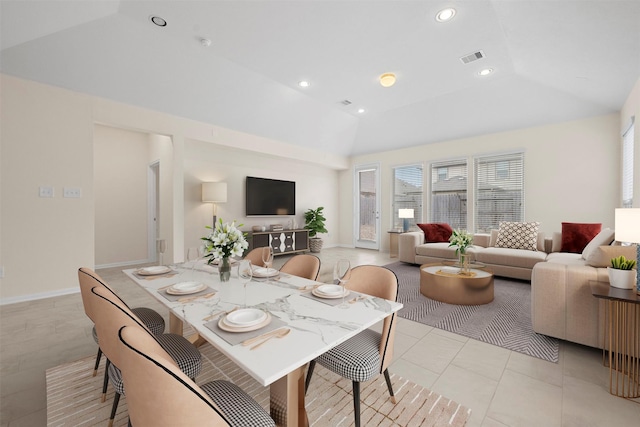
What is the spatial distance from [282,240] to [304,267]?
4183mm

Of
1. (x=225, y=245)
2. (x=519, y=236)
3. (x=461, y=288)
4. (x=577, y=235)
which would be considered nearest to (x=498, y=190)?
(x=519, y=236)

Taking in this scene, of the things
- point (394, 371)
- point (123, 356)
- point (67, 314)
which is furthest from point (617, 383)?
point (67, 314)

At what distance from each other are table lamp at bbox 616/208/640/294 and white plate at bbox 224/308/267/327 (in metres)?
2.33

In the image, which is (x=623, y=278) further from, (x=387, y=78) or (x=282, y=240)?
(x=282, y=240)

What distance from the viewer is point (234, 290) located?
1.67 m

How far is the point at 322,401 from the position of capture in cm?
167

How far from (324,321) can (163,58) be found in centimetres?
415

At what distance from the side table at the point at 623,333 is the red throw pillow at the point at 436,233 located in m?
3.49

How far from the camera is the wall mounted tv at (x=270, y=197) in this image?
20.3 ft

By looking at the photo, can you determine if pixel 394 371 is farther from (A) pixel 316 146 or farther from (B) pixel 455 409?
(A) pixel 316 146

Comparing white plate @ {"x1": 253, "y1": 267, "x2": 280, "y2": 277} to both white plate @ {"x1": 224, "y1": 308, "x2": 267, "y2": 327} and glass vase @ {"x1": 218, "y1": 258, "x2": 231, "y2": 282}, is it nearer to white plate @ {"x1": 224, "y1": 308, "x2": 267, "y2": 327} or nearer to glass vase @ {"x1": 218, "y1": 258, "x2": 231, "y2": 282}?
glass vase @ {"x1": 218, "y1": 258, "x2": 231, "y2": 282}

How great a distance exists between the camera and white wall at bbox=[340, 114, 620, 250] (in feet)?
14.8

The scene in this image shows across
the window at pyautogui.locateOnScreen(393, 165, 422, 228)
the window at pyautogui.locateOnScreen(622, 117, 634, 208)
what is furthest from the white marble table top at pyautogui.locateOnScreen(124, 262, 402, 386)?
the window at pyautogui.locateOnScreen(393, 165, 422, 228)

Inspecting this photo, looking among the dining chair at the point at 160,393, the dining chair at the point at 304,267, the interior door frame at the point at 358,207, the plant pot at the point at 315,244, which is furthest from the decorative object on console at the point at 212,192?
the dining chair at the point at 160,393
